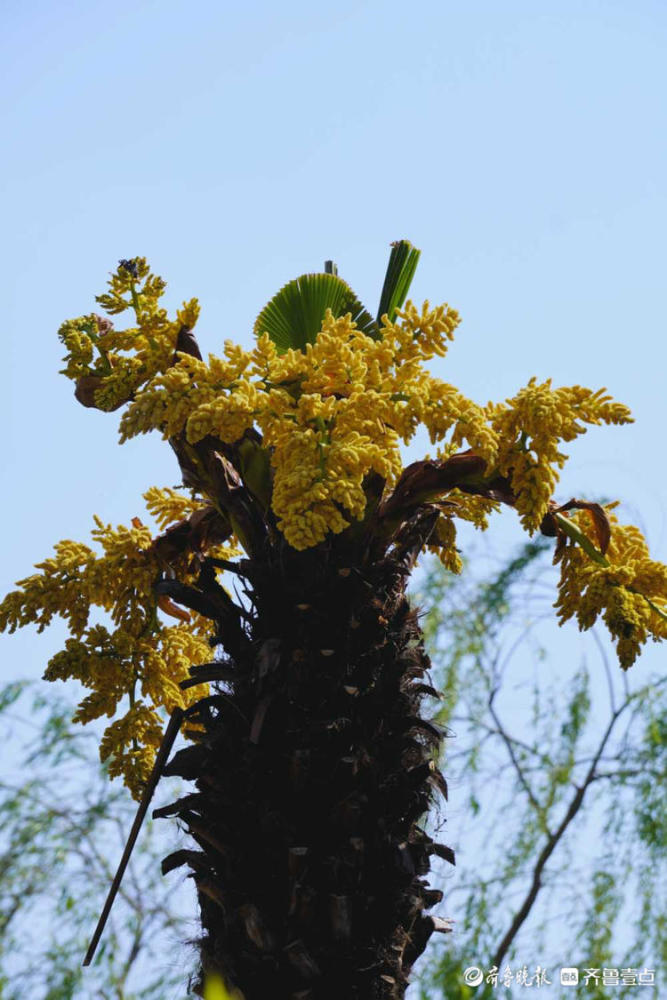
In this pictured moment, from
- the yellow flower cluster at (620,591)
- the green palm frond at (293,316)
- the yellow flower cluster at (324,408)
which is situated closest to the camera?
the yellow flower cluster at (324,408)

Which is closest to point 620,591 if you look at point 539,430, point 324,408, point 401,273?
point 539,430

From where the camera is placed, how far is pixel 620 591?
3971mm

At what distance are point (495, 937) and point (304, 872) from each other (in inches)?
127

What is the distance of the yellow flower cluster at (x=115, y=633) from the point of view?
4.14 m

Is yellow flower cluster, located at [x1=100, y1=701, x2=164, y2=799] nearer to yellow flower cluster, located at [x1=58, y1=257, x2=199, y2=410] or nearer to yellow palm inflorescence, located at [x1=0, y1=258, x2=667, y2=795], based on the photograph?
yellow palm inflorescence, located at [x1=0, y1=258, x2=667, y2=795]

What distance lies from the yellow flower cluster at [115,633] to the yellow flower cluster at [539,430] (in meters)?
1.18

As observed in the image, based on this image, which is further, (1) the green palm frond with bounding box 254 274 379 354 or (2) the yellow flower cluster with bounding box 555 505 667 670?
(1) the green palm frond with bounding box 254 274 379 354

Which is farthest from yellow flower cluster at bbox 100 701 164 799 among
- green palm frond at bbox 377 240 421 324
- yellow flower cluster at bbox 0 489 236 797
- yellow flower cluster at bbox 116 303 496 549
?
green palm frond at bbox 377 240 421 324

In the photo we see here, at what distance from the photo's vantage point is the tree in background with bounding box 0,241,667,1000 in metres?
3.54

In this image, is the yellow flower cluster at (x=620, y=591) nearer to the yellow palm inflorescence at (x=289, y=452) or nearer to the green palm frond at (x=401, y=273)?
the yellow palm inflorescence at (x=289, y=452)

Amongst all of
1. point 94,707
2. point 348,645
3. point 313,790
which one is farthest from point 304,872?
point 94,707

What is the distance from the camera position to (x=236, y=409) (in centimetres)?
362

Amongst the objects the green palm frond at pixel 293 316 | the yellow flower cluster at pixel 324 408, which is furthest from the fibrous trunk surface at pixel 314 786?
the green palm frond at pixel 293 316

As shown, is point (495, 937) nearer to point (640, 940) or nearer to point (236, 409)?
point (640, 940)
